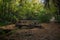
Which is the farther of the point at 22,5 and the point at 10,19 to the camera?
the point at 22,5

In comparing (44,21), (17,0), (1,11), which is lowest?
(44,21)

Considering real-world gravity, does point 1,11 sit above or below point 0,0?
below

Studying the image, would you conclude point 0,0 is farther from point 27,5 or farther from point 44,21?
point 44,21

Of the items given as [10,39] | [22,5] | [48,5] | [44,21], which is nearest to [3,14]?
[22,5]

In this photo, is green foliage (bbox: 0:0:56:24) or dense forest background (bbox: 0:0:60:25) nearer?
dense forest background (bbox: 0:0:60:25)

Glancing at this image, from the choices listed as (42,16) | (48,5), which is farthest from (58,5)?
(42,16)

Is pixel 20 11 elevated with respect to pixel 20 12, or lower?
elevated

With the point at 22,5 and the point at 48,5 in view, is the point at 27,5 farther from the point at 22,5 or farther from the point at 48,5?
the point at 48,5

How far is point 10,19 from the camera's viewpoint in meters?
14.0

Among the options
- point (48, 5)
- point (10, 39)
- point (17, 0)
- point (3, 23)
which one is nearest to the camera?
point (10, 39)

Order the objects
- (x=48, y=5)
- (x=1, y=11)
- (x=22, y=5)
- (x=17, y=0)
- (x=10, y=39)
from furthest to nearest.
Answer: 1. (x=22, y=5)
2. (x=17, y=0)
3. (x=1, y=11)
4. (x=48, y=5)
5. (x=10, y=39)

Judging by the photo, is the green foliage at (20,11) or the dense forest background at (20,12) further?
the green foliage at (20,11)

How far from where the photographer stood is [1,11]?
13789mm

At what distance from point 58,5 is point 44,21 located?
395cm
